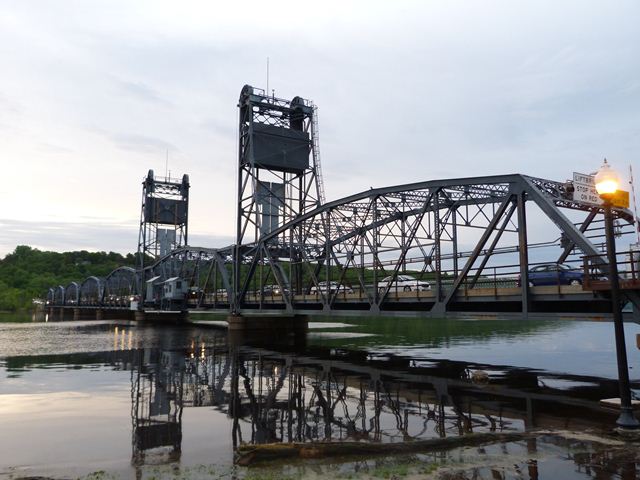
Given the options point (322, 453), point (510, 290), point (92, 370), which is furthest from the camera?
point (92, 370)

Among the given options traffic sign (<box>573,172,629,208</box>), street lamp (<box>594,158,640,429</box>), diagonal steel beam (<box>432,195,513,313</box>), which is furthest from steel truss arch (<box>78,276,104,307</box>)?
street lamp (<box>594,158,640,429</box>)

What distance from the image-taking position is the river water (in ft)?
33.8

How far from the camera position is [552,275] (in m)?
24.0

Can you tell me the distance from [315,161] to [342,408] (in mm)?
51712

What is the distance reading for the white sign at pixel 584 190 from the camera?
14648mm

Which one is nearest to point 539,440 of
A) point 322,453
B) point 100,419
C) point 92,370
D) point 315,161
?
point 322,453

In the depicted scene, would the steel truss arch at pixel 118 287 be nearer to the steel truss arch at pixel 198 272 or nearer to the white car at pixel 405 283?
the steel truss arch at pixel 198 272

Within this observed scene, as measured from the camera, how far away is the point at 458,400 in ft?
60.3

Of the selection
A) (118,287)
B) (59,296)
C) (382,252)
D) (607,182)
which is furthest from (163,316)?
(59,296)

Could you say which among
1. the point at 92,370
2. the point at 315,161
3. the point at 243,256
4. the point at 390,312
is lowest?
the point at 92,370

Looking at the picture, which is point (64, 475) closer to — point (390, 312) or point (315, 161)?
point (390, 312)

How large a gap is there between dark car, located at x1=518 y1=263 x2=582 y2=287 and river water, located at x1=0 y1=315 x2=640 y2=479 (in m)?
4.63

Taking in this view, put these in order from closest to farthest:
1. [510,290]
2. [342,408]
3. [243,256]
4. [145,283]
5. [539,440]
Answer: [539,440]
[342,408]
[510,290]
[243,256]
[145,283]

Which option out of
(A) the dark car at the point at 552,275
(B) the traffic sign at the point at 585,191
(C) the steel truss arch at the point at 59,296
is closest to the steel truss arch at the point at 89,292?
(C) the steel truss arch at the point at 59,296
